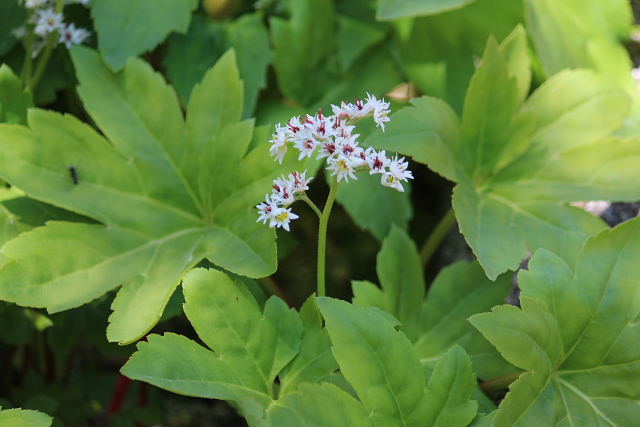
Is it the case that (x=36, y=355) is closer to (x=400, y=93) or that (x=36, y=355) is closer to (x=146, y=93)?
(x=146, y=93)

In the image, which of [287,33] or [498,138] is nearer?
[498,138]

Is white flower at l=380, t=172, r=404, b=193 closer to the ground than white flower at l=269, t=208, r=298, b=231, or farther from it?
farther from it

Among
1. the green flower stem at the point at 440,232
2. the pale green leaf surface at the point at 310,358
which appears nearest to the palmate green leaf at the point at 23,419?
the pale green leaf surface at the point at 310,358

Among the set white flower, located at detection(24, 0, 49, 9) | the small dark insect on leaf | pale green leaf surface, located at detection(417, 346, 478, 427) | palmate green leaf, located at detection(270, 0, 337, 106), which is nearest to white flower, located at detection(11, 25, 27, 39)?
white flower, located at detection(24, 0, 49, 9)

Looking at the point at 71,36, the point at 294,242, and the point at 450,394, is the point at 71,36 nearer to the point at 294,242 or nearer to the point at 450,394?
the point at 294,242

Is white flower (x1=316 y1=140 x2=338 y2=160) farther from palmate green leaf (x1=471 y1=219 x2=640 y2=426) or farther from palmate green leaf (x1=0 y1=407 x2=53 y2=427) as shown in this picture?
palmate green leaf (x1=0 y1=407 x2=53 y2=427)

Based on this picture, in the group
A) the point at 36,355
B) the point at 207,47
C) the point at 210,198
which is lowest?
the point at 36,355

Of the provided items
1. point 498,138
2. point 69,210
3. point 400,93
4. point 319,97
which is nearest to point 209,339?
point 69,210
